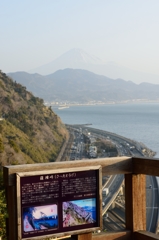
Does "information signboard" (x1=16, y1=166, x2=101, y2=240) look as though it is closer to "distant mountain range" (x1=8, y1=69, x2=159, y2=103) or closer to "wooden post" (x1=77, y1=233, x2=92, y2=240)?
"wooden post" (x1=77, y1=233, x2=92, y2=240)

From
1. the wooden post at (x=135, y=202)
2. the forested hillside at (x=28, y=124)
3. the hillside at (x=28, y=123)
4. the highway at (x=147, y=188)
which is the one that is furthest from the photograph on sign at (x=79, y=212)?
the hillside at (x=28, y=123)

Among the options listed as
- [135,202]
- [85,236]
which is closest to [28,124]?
[135,202]

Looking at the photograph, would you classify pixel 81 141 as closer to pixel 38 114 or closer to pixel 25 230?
pixel 38 114

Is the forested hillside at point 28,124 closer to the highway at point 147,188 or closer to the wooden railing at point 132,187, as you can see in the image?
the highway at point 147,188

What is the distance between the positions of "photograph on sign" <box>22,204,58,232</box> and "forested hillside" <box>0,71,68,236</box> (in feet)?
98.3

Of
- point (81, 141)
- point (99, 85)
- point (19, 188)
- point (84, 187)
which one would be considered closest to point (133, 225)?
point (84, 187)

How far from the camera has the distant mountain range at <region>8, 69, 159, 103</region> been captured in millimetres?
142375

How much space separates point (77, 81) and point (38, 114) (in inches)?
5604

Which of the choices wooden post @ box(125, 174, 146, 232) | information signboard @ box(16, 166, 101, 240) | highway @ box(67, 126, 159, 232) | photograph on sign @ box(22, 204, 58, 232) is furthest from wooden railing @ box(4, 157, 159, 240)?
highway @ box(67, 126, 159, 232)

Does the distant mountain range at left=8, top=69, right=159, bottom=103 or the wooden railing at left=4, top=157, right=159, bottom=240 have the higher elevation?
the distant mountain range at left=8, top=69, right=159, bottom=103

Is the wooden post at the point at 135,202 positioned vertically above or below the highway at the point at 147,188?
above

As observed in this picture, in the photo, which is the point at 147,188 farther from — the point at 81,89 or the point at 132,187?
the point at 81,89

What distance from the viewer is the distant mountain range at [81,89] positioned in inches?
A: 5605

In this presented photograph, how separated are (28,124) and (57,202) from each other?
4201 cm
